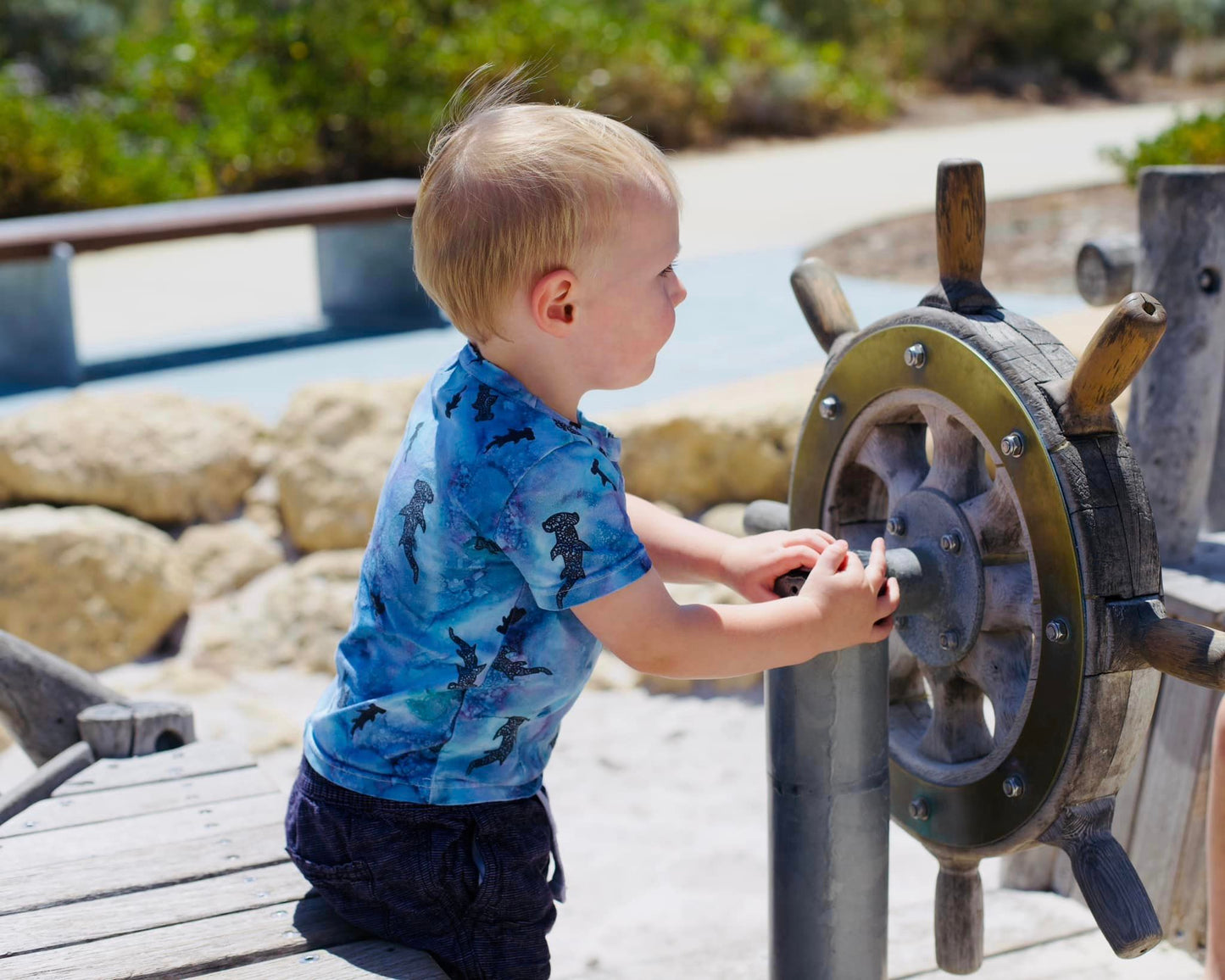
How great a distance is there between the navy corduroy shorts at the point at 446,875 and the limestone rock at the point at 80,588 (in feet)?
11.1

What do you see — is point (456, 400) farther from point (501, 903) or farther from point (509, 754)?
point (501, 903)

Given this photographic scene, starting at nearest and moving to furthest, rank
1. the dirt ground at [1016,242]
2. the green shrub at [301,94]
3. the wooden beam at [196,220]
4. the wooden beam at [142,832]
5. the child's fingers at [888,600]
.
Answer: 1. the child's fingers at [888,600]
2. the wooden beam at [142,832]
3. the wooden beam at [196,220]
4. the dirt ground at [1016,242]
5. the green shrub at [301,94]

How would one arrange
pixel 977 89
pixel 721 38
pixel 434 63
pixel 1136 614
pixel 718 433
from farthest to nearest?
pixel 977 89, pixel 721 38, pixel 434 63, pixel 718 433, pixel 1136 614

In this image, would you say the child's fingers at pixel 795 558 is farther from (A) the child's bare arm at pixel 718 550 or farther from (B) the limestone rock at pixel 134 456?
(B) the limestone rock at pixel 134 456

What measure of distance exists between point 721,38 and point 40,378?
10344 millimetres

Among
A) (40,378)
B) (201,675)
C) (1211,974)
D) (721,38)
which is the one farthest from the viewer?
(721,38)

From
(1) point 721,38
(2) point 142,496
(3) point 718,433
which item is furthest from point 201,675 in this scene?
(1) point 721,38

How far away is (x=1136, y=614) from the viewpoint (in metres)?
1.67

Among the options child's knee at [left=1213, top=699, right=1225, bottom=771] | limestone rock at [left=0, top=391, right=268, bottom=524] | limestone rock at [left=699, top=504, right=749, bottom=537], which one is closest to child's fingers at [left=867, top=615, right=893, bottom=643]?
child's knee at [left=1213, top=699, right=1225, bottom=771]

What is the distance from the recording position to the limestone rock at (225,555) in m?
5.37

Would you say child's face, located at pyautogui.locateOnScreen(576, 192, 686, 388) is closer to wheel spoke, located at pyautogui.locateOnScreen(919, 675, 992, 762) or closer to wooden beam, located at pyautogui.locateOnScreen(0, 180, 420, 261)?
wheel spoke, located at pyautogui.locateOnScreen(919, 675, 992, 762)

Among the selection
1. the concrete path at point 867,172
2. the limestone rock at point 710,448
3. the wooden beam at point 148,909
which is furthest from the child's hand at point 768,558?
the concrete path at point 867,172

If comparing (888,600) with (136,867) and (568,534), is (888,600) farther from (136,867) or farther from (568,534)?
(136,867)

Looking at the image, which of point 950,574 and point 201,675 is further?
point 201,675
